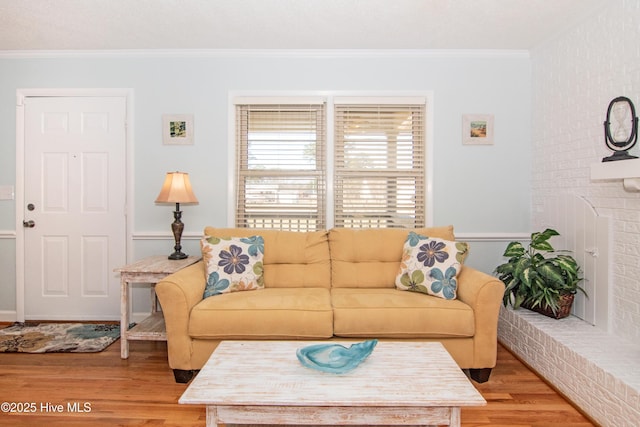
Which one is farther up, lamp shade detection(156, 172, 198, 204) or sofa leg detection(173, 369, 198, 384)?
lamp shade detection(156, 172, 198, 204)

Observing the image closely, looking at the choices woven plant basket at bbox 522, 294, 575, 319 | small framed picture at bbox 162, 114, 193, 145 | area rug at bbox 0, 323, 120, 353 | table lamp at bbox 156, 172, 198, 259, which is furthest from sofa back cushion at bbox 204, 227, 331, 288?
woven plant basket at bbox 522, 294, 575, 319

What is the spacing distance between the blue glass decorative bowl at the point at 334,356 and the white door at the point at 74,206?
250 centimetres

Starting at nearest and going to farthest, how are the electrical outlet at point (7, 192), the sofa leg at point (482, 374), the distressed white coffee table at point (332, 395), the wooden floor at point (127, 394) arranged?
the distressed white coffee table at point (332, 395) → the wooden floor at point (127, 394) → the sofa leg at point (482, 374) → the electrical outlet at point (7, 192)

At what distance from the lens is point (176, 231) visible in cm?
318

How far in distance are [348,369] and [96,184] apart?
298 centimetres

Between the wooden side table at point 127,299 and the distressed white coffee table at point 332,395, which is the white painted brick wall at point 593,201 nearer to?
the distressed white coffee table at point 332,395

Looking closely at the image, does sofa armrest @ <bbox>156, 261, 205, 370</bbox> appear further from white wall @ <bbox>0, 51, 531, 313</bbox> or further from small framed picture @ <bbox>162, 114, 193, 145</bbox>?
small framed picture @ <bbox>162, 114, 193, 145</bbox>

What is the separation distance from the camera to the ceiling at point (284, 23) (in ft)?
8.68

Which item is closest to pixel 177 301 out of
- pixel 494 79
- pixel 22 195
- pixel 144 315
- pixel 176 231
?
pixel 176 231

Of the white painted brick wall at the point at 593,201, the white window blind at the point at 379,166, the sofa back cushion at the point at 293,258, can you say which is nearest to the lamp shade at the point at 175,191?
the sofa back cushion at the point at 293,258

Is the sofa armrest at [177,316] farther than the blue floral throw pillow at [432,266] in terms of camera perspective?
No

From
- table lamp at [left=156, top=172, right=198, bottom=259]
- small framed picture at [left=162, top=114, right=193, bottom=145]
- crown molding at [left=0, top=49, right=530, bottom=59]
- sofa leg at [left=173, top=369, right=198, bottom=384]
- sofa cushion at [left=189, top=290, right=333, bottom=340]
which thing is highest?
crown molding at [left=0, top=49, right=530, bottom=59]

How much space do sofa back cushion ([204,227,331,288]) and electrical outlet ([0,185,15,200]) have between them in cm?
195

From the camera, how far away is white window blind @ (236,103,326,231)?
138 inches
